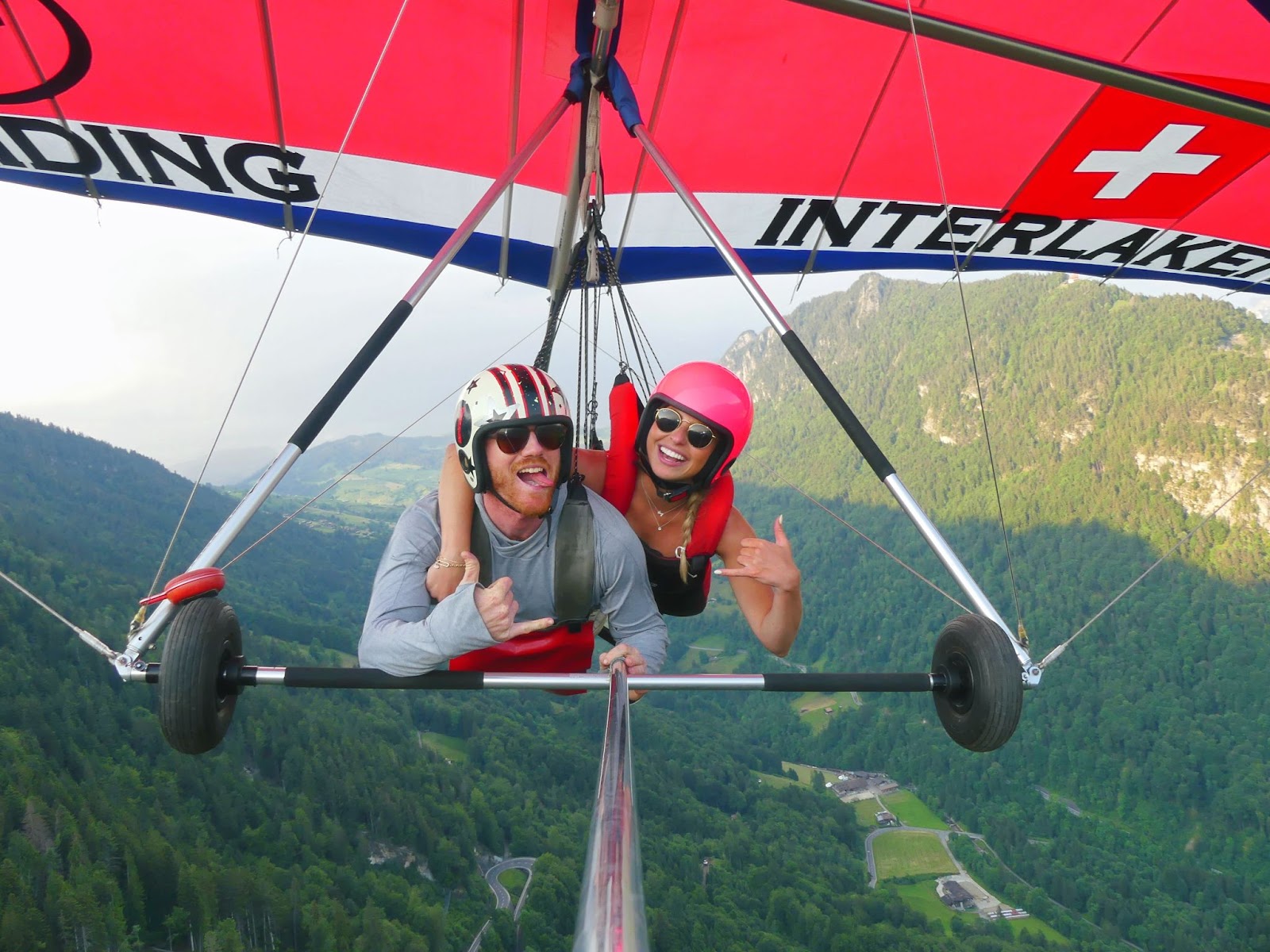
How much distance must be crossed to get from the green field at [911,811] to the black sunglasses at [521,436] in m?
114

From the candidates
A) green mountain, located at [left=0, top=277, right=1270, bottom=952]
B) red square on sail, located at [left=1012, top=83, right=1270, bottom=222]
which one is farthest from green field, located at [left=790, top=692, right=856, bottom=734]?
red square on sail, located at [left=1012, top=83, right=1270, bottom=222]

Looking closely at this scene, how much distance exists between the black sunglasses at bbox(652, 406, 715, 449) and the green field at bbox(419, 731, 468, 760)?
325 feet

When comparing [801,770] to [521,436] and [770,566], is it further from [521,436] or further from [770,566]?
[521,436]

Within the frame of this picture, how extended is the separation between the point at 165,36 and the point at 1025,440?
172224mm

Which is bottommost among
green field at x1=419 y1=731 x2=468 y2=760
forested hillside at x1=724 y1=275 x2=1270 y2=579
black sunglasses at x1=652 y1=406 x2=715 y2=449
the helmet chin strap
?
green field at x1=419 y1=731 x2=468 y2=760

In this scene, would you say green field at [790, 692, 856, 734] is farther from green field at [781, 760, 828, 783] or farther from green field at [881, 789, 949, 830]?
green field at [881, 789, 949, 830]

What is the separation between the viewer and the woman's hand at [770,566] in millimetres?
3109

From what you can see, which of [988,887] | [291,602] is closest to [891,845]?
[988,887]

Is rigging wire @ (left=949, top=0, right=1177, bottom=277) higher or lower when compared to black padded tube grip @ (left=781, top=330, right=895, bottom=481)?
higher

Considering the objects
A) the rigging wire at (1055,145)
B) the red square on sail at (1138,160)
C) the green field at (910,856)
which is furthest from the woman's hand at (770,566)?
the green field at (910,856)

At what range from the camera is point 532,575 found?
9.50 ft

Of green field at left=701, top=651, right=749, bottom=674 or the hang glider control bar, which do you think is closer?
the hang glider control bar

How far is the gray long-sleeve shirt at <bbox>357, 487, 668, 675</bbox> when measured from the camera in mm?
2648

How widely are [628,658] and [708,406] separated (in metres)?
1.17
